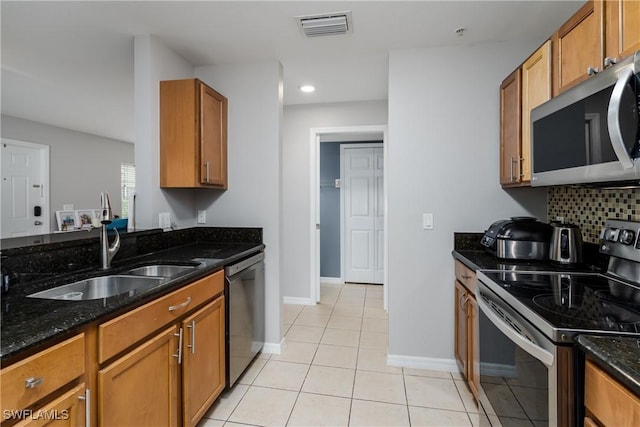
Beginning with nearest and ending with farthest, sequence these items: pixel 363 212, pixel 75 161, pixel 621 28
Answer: pixel 621 28 → pixel 363 212 → pixel 75 161

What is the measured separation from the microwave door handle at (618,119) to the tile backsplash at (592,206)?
0.71m

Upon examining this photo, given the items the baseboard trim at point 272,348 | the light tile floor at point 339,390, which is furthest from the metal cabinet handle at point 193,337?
the baseboard trim at point 272,348

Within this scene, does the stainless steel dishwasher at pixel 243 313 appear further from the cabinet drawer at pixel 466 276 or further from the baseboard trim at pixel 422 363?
the cabinet drawer at pixel 466 276

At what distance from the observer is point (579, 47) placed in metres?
Answer: 1.43

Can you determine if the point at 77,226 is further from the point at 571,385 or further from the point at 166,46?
the point at 571,385

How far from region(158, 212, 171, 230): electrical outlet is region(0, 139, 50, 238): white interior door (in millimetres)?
3845

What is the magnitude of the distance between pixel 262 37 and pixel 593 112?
79.5 inches

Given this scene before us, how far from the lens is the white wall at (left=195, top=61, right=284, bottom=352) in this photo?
2.63 m

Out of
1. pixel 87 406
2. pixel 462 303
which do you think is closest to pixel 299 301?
pixel 462 303

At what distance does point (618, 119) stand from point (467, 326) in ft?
4.58

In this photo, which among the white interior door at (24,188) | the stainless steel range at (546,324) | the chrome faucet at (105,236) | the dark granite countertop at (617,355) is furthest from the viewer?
the white interior door at (24,188)

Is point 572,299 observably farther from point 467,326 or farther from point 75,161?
point 75,161

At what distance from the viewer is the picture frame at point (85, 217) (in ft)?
17.8

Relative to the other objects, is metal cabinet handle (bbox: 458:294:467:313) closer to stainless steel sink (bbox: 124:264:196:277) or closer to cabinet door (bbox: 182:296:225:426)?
cabinet door (bbox: 182:296:225:426)
